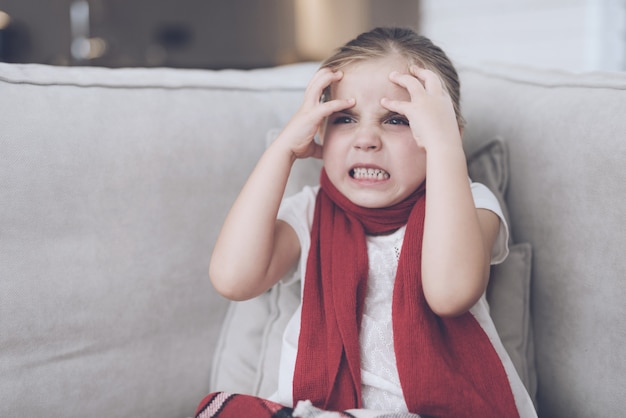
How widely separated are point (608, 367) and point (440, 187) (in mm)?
397

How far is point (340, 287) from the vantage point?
995 millimetres

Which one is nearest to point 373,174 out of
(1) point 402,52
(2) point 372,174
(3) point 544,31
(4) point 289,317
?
(2) point 372,174

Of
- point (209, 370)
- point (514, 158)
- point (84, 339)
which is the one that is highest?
point (514, 158)

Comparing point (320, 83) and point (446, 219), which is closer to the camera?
point (446, 219)

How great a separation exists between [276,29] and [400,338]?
12.5 feet

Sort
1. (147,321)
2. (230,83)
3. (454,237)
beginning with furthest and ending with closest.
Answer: (230,83) → (147,321) → (454,237)

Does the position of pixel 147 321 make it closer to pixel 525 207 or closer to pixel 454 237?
pixel 454 237

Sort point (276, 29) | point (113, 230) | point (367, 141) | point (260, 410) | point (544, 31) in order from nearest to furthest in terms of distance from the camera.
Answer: point (260, 410)
point (367, 141)
point (113, 230)
point (544, 31)
point (276, 29)

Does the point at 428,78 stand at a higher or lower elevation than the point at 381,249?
higher

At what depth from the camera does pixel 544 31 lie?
109 inches

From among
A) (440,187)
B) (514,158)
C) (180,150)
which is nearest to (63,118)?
(180,150)

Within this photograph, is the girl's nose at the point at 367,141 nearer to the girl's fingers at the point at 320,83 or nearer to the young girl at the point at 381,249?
the young girl at the point at 381,249

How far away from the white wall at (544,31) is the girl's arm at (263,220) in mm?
1602

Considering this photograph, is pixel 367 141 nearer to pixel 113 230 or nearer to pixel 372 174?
pixel 372 174
